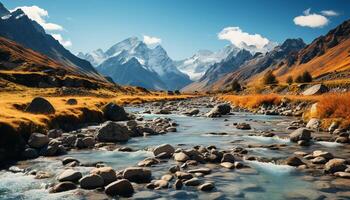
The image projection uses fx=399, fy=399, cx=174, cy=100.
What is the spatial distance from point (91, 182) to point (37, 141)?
13.0 m

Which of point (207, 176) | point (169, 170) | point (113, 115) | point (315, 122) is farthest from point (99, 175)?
point (113, 115)

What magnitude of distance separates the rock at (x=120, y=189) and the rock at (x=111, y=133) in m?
18.9

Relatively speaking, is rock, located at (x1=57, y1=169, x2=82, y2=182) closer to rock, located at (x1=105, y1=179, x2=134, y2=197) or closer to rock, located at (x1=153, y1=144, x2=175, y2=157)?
rock, located at (x1=105, y1=179, x2=134, y2=197)

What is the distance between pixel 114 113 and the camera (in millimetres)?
63031

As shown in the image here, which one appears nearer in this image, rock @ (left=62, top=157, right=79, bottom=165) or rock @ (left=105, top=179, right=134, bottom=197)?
rock @ (left=105, top=179, right=134, bottom=197)

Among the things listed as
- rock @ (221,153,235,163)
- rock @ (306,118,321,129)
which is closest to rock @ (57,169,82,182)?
rock @ (221,153,235,163)

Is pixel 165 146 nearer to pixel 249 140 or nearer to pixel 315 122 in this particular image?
pixel 249 140

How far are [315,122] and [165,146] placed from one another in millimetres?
21944

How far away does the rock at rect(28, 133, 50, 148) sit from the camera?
3297cm

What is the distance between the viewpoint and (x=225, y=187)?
22.4 m

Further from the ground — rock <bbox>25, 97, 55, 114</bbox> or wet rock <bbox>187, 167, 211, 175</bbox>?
rock <bbox>25, 97, 55, 114</bbox>

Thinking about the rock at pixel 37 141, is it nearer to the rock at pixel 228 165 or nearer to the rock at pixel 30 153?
the rock at pixel 30 153

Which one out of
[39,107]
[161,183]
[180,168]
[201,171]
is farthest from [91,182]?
→ [39,107]

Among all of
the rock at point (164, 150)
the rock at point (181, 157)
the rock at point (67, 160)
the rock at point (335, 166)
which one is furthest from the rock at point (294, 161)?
the rock at point (67, 160)
